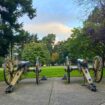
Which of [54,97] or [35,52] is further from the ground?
[35,52]

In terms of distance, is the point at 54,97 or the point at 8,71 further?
the point at 8,71

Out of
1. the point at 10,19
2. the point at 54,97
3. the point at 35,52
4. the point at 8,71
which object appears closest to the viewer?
the point at 54,97

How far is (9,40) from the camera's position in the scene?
104 feet

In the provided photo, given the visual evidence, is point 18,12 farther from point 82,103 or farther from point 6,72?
point 82,103

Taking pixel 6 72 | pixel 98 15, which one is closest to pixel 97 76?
pixel 6 72

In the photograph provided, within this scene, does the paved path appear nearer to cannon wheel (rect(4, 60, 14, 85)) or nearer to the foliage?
cannon wheel (rect(4, 60, 14, 85))

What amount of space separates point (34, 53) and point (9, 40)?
75.5 metres

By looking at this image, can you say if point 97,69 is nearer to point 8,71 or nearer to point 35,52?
point 8,71

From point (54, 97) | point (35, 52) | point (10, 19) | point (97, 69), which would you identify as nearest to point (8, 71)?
point (97, 69)

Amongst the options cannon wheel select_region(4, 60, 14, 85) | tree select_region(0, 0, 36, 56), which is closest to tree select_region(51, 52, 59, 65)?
tree select_region(0, 0, 36, 56)

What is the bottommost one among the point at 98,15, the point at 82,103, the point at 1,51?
the point at 82,103

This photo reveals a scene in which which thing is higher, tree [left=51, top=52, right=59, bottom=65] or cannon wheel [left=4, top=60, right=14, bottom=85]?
tree [left=51, top=52, right=59, bottom=65]

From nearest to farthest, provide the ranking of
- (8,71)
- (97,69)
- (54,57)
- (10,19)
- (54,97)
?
(54,97) < (8,71) < (97,69) < (10,19) < (54,57)

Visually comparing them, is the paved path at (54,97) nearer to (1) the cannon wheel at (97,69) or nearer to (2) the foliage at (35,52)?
(1) the cannon wheel at (97,69)
